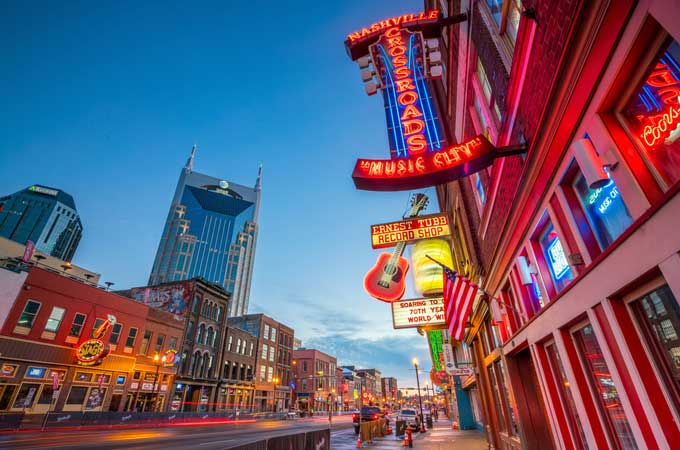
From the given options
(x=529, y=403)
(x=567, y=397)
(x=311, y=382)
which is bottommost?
(x=529, y=403)

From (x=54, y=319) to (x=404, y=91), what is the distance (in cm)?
3295

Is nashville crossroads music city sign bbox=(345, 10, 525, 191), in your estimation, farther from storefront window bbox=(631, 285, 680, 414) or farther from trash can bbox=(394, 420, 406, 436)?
trash can bbox=(394, 420, 406, 436)

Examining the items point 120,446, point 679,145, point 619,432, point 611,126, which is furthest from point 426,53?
point 120,446

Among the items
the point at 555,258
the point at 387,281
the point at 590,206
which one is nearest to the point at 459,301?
the point at 555,258

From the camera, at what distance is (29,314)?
83.4 ft

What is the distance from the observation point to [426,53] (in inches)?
478

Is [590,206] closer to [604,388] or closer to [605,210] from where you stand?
[605,210]

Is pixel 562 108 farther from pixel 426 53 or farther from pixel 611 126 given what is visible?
pixel 426 53

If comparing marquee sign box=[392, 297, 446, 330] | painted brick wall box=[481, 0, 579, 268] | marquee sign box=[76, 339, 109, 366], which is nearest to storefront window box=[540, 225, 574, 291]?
painted brick wall box=[481, 0, 579, 268]

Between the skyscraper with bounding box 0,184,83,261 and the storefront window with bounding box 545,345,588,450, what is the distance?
695 feet

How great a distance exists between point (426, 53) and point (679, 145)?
10771mm

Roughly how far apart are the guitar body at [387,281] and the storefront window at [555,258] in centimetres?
843

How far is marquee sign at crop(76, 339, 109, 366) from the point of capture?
2720 centimetres

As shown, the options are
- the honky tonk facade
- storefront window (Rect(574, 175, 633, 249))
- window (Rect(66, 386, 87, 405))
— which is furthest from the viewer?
window (Rect(66, 386, 87, 405))
